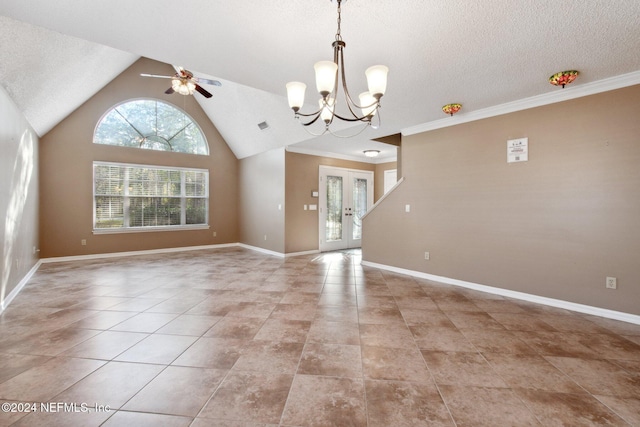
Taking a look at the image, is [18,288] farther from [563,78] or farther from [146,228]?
[563,78]

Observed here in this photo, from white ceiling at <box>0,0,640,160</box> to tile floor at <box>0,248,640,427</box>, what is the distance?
2484mm

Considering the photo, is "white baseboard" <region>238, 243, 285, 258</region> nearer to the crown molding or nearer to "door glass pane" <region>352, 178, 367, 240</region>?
"door glass pane" <region>352, 178, 367, 240</region>

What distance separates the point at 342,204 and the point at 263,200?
204 centimetres

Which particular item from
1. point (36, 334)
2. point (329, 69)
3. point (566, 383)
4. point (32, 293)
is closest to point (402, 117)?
point (329, 69)

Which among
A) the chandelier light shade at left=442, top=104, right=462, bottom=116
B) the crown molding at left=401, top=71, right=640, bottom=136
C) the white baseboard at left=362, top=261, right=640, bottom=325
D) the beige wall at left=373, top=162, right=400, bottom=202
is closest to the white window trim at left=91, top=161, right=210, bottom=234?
the beige wall at left=373, top=162, right=400, bottom=202

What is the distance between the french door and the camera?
683cm

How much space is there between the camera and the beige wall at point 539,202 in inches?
110

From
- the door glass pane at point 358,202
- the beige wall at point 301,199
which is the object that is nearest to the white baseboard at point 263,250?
the beige wall at point 301,199

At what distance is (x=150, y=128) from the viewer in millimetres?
6621

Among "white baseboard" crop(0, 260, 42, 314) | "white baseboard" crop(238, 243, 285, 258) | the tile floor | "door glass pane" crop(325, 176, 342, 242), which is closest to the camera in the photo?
the tile floor

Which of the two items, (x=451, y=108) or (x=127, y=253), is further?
(x=127, y=253)

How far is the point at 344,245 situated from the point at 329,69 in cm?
571

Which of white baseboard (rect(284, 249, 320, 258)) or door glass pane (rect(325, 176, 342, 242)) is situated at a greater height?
door glass pane (rect(325, 176, 342, 242))

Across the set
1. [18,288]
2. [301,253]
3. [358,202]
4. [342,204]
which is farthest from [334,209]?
[18,288]
